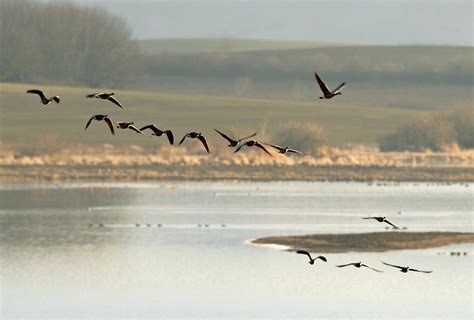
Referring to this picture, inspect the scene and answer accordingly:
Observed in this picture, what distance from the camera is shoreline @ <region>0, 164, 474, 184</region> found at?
75.4 metres

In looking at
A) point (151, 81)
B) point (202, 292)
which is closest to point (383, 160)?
point (202, 292)

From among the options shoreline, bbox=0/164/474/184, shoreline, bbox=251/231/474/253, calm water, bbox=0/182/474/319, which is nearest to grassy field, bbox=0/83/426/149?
shoreline, bbox=0/164/474/184

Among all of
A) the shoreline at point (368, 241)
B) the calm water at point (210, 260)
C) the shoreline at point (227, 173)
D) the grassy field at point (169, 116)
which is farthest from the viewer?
the grassy field at point (169, 116)

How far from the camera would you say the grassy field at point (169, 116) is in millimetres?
101625

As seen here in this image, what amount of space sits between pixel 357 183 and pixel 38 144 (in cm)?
2269

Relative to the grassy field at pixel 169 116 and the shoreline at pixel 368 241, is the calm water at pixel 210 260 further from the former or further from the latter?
the grassy field at pixel 169 116

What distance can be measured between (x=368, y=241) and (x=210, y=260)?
19.6 ft

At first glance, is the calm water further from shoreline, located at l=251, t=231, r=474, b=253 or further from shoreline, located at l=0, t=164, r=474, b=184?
shoreline, located at l=0, t=164, r=474, b=184

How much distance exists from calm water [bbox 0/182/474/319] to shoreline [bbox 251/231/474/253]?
0.80 meters

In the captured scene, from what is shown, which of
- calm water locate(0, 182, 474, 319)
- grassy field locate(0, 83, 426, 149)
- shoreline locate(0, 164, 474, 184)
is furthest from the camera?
grassy field locate(0, 83, 426, 149)

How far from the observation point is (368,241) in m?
45.9

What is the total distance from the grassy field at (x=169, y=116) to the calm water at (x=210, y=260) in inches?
1351

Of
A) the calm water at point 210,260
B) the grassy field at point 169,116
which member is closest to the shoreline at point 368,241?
the calm water at point 210,260

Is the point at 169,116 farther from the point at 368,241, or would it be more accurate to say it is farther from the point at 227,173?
the point at 368,241
